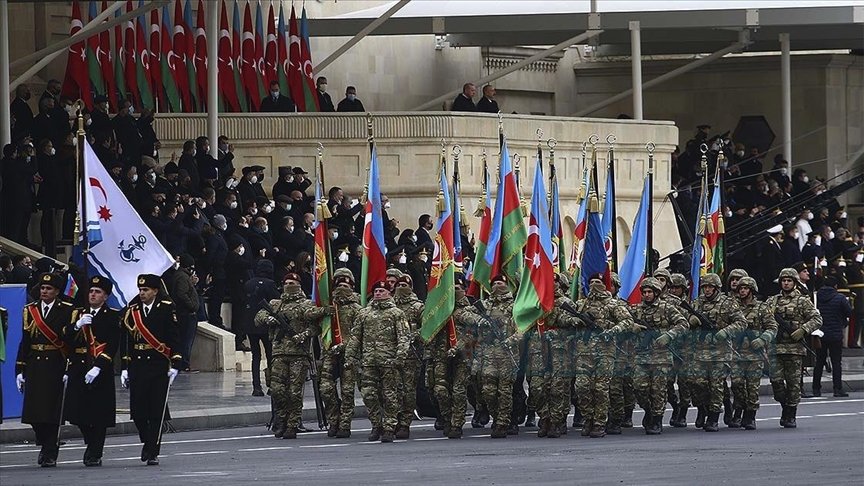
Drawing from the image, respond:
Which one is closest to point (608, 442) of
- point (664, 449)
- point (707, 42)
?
point (664, 449)

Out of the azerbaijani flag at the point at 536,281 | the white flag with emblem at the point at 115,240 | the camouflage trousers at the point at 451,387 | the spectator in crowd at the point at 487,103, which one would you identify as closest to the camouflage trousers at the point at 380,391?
the camouflage trousers at the point at 451,387

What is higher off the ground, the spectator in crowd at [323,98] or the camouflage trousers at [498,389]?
the spectator in crowd at [323,98]

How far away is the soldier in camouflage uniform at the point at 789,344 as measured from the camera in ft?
74.8

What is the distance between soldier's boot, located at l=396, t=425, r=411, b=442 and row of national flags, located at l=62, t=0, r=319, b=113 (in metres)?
13.6

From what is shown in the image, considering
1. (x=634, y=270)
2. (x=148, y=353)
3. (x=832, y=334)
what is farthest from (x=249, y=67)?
(x=148, y=353)

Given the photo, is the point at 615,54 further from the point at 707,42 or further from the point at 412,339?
the point at 412,339

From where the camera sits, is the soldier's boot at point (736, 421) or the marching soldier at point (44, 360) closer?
the marching soldier at point (44, 360)

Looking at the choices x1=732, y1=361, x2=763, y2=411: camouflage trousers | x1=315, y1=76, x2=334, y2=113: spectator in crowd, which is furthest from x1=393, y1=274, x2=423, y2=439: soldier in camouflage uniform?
x1=315, y1=76, x2=334, y2=113: spectator in crowd

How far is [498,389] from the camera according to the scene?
21.9 metres

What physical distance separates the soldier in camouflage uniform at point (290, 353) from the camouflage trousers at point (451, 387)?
3.99 ft

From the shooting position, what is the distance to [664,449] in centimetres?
1984

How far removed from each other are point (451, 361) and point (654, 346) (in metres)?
1.97

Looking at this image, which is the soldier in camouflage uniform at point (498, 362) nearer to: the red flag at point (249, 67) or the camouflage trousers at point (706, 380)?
the camouflage trousers at point (706, 380)

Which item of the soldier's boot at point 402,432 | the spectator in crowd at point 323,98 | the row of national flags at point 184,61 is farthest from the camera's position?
the spectator in crowd at point 323,98
